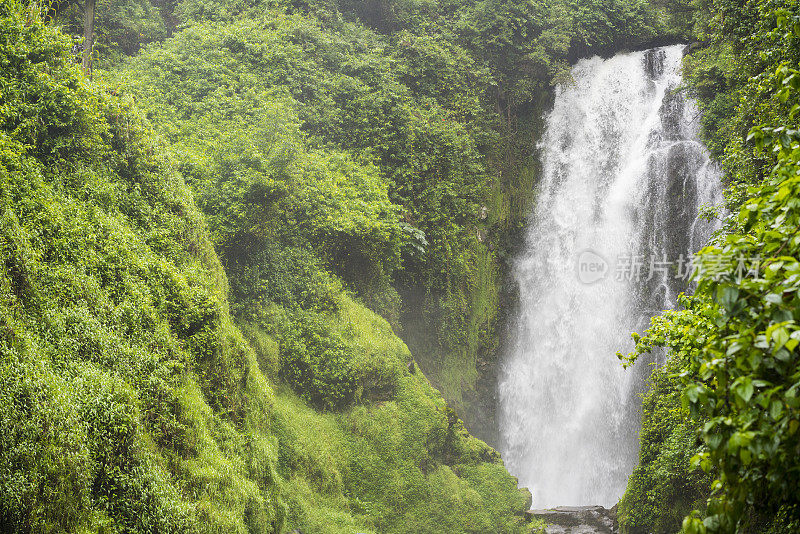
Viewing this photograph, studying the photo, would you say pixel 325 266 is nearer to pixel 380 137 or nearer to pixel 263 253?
pixel 263 253

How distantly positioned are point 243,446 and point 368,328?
16.7 feet

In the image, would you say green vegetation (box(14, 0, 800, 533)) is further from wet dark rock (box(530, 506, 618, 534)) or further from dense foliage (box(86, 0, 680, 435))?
wet dark rock (box(530, 506, 618, 534))

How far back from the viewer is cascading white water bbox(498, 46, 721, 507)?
1600 centimetres

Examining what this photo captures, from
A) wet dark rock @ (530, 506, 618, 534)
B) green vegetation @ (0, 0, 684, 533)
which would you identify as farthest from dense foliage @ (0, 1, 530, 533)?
wet dark rock @ (530, 506, 618, 534)

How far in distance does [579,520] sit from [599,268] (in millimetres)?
7393

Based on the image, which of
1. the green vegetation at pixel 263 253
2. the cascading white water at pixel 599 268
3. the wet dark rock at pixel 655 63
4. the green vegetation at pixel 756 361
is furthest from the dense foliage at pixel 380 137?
the green vegetation at pixel 756 361

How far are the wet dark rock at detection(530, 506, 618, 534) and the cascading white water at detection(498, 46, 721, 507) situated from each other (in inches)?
83.9

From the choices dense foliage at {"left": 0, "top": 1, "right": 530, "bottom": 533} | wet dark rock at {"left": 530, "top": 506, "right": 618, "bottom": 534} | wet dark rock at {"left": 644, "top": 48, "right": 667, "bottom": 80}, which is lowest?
wet dark rock at {"left": 530, "top": 506, "right": 618, "bottom": 534}

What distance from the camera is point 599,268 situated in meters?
17.2

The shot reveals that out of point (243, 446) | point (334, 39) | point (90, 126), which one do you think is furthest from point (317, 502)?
point (334, 39)

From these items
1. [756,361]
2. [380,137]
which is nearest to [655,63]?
[380,137]

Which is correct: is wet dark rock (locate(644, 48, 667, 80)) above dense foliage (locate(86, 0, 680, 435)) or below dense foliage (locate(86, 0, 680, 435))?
above

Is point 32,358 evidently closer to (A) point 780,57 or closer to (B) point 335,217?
(B) point 335,217

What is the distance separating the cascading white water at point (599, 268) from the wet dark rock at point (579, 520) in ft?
6.99
